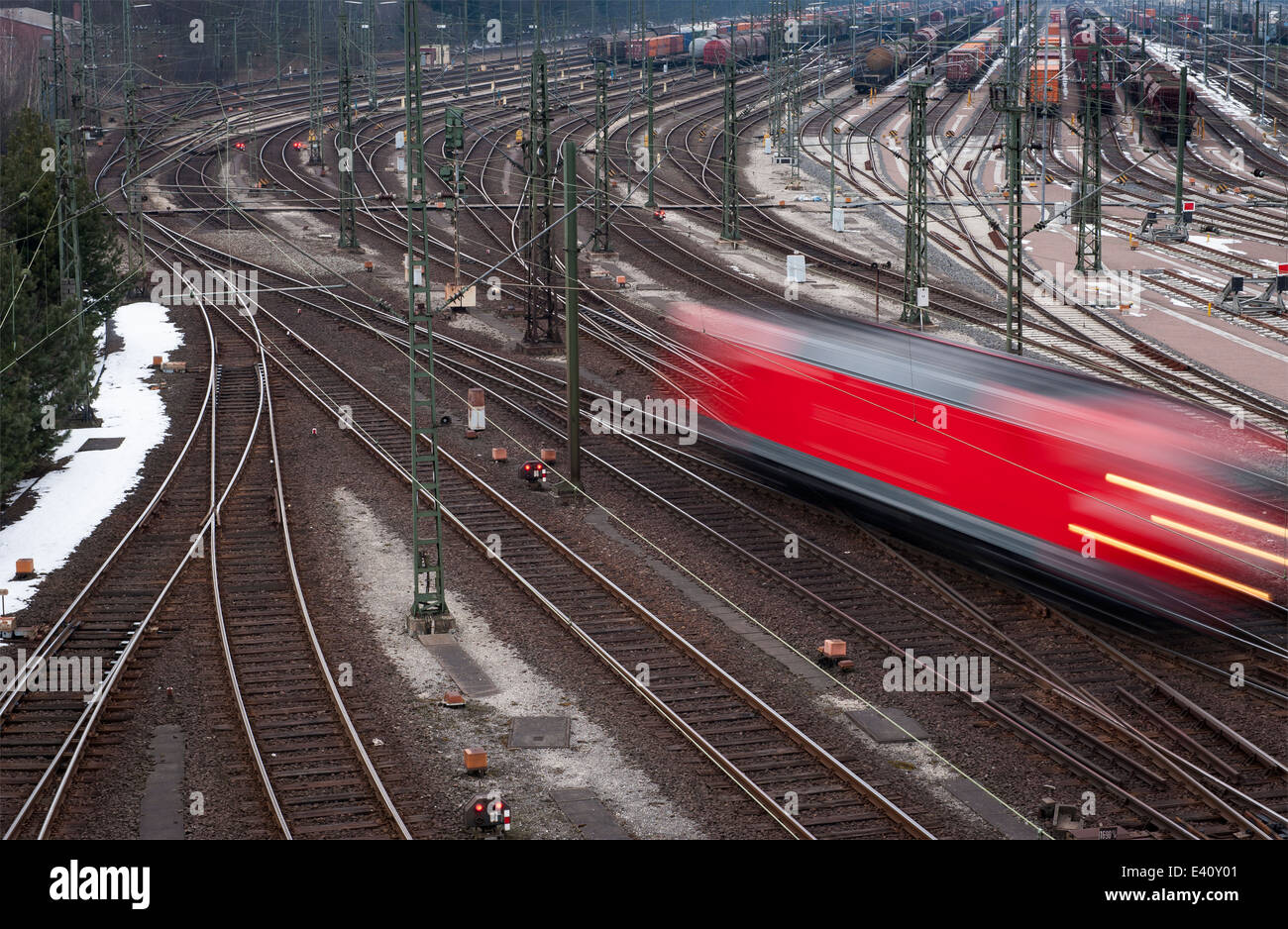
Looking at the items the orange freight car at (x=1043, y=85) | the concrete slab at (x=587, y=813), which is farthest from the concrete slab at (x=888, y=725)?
the orange freight car at (x=1043, y=85)

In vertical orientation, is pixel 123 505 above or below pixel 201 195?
below

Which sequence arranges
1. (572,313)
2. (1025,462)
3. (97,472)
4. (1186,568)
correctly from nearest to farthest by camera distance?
(1186,568) < (1025,462) < (572,313) < (97,472)

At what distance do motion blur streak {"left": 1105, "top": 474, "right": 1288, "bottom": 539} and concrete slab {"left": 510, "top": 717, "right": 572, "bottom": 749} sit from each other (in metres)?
6.73

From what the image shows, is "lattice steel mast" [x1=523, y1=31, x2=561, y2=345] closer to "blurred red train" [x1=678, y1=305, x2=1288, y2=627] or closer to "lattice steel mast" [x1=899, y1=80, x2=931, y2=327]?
"blurred red train" [x1=678, y1=305, x2=1288, y2=627]

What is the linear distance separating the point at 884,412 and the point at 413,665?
7419 mm

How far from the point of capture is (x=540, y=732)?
1576cm

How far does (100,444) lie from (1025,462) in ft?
62.0

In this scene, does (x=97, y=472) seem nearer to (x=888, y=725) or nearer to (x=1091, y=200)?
(x=888, y=725)

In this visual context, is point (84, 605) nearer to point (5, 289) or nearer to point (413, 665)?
point (413, 665)

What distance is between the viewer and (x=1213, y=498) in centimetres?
1611

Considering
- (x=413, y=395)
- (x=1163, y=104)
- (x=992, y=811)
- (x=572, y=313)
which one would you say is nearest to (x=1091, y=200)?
(x=1163, y=104)

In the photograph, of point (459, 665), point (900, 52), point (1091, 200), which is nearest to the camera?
point (459, 665)

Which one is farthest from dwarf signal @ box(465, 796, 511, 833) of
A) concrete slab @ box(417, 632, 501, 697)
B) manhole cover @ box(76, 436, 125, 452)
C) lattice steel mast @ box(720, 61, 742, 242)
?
lattice steel mast @ box(720, 61, 742, 242)
